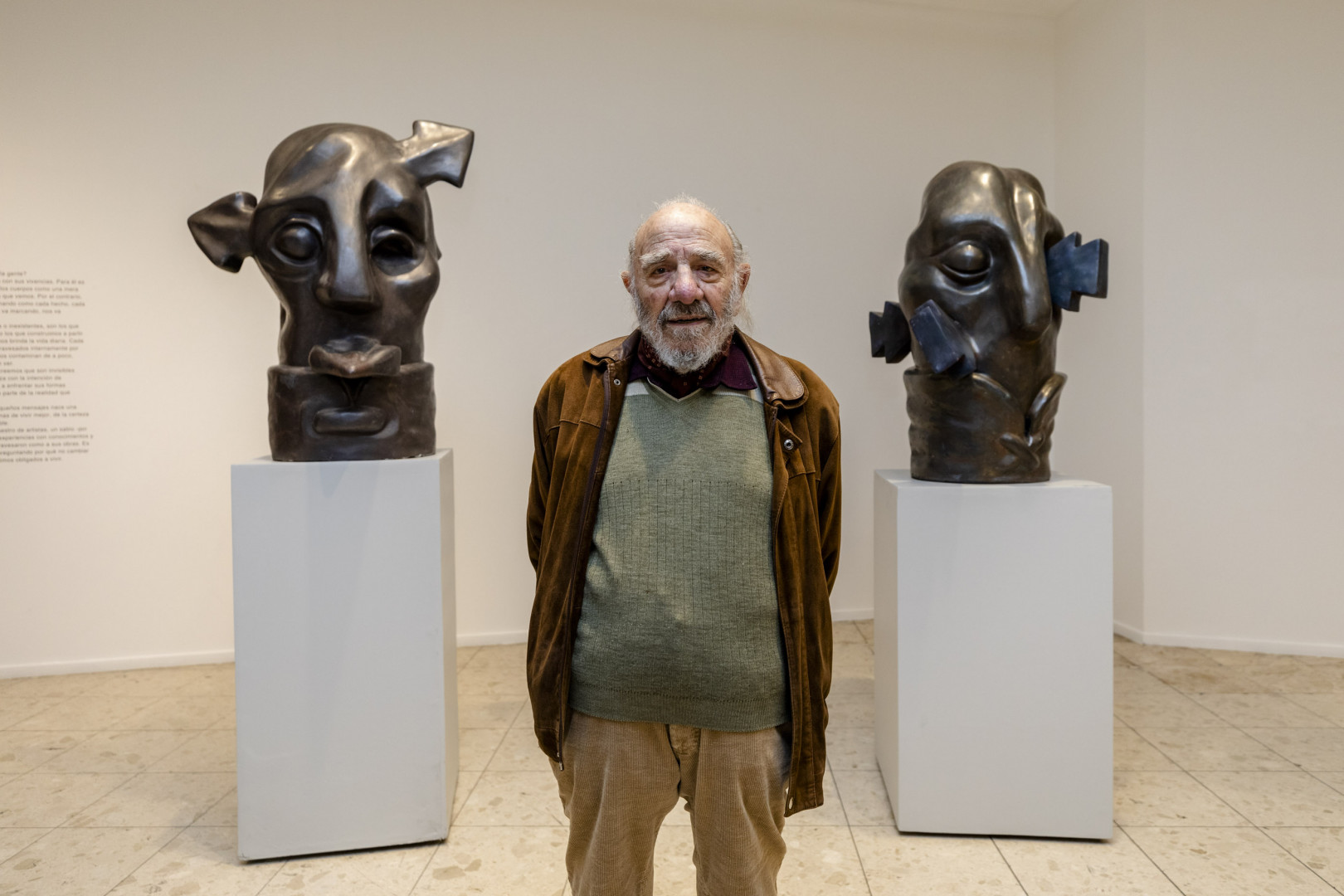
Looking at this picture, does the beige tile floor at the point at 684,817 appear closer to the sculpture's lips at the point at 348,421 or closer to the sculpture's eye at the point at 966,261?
the sculpture's lips at the point at 348,421

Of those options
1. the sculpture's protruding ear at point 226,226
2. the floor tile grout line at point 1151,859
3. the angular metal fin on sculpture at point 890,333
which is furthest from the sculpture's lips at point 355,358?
the floor tile grout line at point 1151,859

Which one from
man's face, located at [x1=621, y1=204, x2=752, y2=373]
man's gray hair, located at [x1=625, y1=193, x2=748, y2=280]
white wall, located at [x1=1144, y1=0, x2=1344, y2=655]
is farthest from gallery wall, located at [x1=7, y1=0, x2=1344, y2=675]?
man's face, located at [x1=621, y1=204, x2=752, y2=373]

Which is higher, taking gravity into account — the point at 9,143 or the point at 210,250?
the point at 9,143

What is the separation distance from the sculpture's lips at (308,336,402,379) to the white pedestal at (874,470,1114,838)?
4.99 feet

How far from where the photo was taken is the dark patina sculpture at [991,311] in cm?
267

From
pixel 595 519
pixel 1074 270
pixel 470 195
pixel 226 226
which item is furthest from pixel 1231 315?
pixel 226 226

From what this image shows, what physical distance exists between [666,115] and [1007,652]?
10.5ft

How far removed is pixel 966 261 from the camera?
2676 millimetres

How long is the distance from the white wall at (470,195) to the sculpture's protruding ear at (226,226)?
168cm

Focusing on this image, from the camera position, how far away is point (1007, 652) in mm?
2639

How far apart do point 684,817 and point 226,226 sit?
2251 mm

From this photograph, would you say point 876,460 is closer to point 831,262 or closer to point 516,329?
point 831,262

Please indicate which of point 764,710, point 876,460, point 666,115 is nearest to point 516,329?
point 666,115

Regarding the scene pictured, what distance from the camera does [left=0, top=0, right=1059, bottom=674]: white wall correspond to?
13.7 ft
